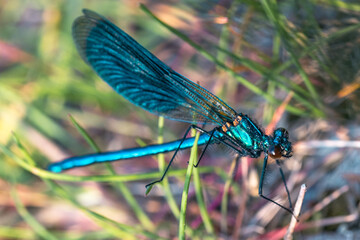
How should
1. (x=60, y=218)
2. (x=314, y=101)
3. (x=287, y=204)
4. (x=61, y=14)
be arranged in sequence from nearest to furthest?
1. (x=287, y=204)
2. (x=314, y=101)
3. (x=60, y=218)
4. (x=61, y=14)

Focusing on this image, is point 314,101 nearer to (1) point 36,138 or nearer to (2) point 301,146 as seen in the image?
(2) point 301,146

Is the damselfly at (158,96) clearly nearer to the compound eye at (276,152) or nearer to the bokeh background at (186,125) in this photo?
the compound eye at (276,152)

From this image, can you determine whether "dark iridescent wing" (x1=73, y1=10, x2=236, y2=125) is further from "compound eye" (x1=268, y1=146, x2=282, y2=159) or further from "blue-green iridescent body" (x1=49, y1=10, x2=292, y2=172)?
"compound eye" (x1=268, y1=146, x2=282, y2=159)

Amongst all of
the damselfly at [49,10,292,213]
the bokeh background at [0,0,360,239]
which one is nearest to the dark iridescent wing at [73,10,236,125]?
the damselfly at [49,10,292,213]

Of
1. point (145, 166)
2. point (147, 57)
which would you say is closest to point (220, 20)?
point (147, 57)

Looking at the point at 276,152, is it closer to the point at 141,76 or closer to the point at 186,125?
the point at 141,76

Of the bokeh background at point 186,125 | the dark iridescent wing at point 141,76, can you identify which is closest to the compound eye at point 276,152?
the bokeh background at point 186,125
